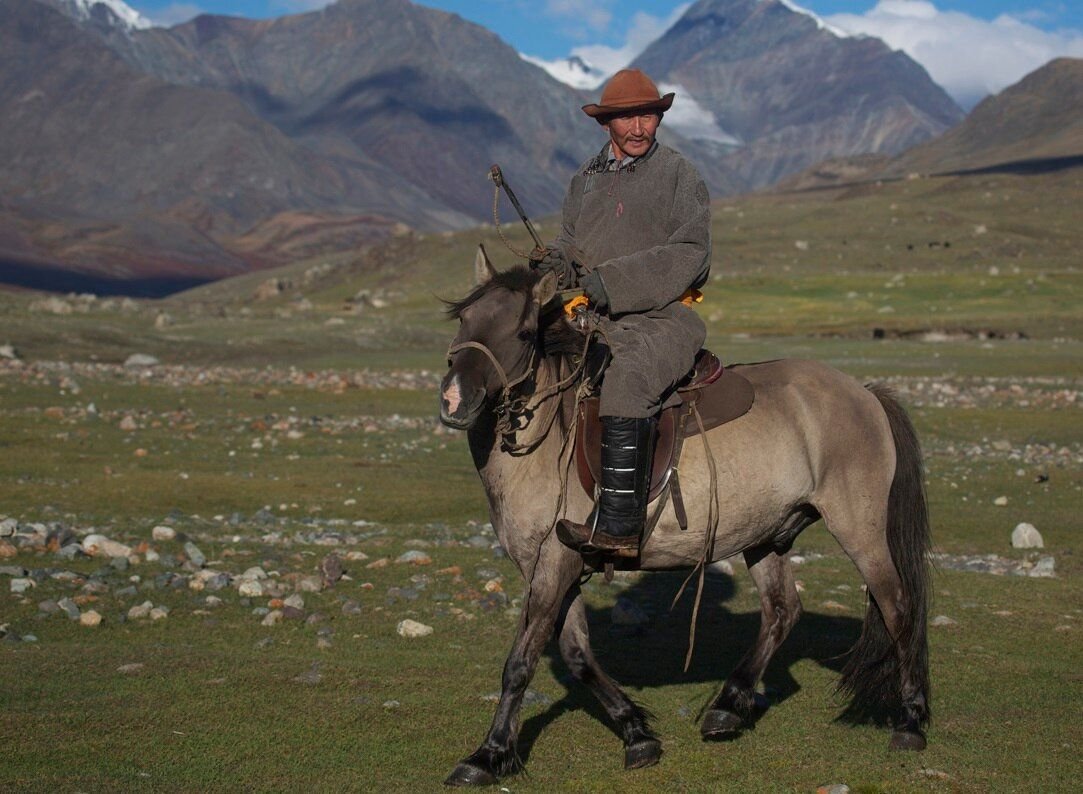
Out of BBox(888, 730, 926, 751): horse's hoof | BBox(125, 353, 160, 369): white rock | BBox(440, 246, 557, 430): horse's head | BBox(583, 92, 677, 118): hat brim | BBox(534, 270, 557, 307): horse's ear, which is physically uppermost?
BBox(583, 92, 677, 118): hat brim

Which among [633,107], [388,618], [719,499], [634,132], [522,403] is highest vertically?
[633,107]

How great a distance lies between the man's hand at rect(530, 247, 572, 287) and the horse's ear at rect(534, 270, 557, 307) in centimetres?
22

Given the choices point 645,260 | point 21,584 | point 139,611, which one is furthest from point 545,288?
point 21,584

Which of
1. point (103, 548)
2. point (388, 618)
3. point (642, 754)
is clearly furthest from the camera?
point (103, 548)

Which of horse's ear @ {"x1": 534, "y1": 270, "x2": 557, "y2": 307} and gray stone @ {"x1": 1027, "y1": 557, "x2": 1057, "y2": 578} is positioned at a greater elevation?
horse's ear @ {"x1": 534, "y1": 270, "x2": 557, "y2": 307}

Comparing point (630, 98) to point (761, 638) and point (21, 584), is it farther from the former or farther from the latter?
point (21, 584)

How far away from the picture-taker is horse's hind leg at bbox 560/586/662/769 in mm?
7055

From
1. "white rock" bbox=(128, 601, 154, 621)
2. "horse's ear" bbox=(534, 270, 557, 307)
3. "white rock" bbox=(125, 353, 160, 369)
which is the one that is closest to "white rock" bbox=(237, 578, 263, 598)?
"white rock" bbox=(128, 601, 154, 621)

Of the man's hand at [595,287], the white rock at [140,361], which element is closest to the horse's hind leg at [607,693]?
the man's hand at [595,287]

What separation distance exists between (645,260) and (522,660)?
94.8 inches

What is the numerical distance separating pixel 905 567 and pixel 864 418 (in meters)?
1.00

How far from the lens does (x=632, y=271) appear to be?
7273 mm

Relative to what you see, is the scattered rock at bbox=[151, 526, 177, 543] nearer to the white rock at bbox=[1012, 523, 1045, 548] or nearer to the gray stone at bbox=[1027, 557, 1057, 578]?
the gray stone at bbox=[1027, 557, 1057, 578]

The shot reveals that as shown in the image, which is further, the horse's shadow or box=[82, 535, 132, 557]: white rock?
box=[82, 535, 132, 557]: white rock
